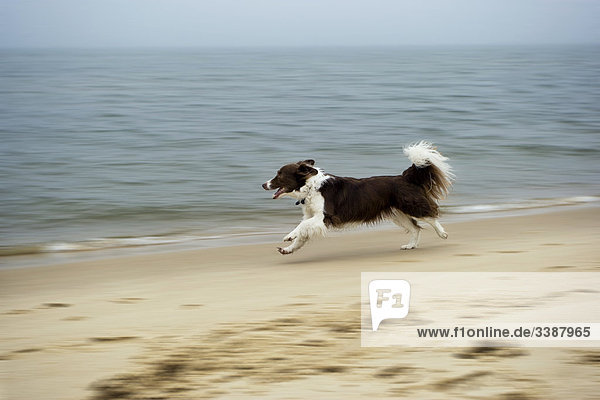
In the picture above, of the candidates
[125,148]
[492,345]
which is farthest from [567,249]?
[125,148]

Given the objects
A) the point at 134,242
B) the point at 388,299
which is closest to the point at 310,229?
the point at 388,299

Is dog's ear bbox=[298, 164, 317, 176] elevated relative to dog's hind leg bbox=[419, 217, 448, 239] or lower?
elevated

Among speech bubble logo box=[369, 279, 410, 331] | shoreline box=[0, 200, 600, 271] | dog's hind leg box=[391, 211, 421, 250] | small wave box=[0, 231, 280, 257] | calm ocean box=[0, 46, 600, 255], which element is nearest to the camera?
speech bubble logo box=[369, 279, 410, 331]

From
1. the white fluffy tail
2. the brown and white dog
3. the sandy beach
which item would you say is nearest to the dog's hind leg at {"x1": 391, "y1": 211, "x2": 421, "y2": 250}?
the brown and white dog

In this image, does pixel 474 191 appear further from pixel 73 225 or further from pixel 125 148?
pixel 125 148

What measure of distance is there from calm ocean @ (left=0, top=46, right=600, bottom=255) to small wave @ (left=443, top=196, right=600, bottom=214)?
0.04 m

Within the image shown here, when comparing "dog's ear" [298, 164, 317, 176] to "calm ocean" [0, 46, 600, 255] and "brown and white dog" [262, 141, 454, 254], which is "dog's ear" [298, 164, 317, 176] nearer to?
"brown and white dog" [262, 141, 454, 254]

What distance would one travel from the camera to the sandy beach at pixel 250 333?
12.9 ft

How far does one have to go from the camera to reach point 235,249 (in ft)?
27.7

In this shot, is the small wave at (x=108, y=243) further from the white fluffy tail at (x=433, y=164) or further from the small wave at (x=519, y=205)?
the small wave at (x=519, y=205)

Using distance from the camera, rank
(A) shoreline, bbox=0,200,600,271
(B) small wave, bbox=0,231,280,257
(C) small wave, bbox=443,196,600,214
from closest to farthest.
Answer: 1. (A) shoreline, bbox=0,200,600,271
2. (B) small wave, bbox=0,231,280,257
3. (C) small wave, bbox=443,196,600,214

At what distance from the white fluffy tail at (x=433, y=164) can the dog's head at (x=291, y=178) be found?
1061mm

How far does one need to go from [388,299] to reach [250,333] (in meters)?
1.02

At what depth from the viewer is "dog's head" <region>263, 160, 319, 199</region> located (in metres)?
7.55
